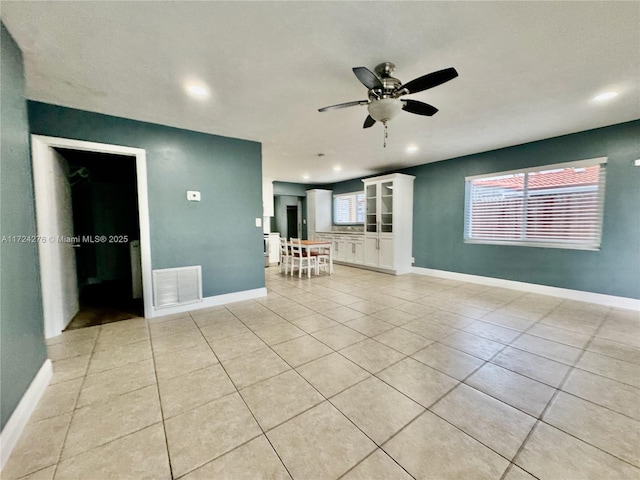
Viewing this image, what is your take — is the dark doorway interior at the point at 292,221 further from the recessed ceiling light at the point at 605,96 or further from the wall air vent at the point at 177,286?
the recessed ceiling light at the point at 605,96

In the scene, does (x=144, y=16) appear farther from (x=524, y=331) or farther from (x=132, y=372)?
(x=524, y=331)

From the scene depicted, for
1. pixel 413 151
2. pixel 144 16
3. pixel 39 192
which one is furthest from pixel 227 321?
pixel 413 151

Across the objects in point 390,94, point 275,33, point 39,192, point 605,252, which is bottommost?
point 605,252

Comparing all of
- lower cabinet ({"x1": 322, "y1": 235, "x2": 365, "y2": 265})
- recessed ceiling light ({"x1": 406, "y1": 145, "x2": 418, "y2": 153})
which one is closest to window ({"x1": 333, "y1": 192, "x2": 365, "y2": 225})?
lower cabinet ({"x1": 322, "y1": 235, "x2": 365, "y2": 265})

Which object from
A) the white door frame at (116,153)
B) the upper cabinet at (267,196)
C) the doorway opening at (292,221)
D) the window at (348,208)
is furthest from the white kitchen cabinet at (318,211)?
the white door frame at (116,153)

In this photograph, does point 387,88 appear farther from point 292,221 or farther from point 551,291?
point 292,221

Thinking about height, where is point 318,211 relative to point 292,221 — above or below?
above

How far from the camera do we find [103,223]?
5.24 meters

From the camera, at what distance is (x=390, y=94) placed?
7.06ft

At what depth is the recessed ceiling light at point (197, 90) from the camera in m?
2.35

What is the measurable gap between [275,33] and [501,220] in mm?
4734

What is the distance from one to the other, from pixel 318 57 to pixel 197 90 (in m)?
1.24

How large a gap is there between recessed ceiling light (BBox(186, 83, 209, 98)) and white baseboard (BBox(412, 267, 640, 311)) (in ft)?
17.2

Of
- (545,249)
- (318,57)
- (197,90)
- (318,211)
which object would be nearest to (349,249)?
(318,211)
